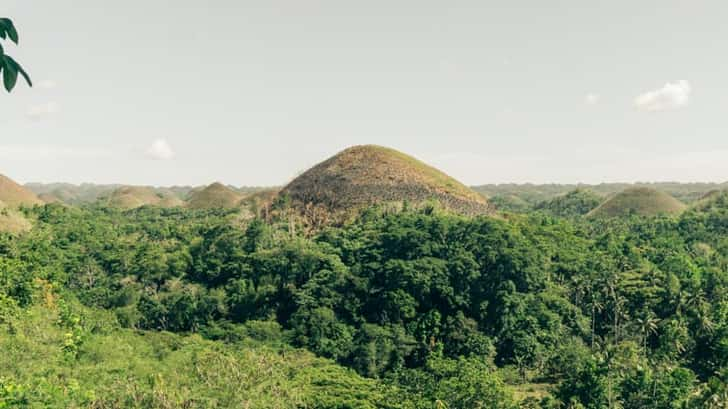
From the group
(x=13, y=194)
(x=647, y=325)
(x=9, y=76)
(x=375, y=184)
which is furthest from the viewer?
(x=13, y=194)

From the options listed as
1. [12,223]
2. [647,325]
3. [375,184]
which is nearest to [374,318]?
[647,325]

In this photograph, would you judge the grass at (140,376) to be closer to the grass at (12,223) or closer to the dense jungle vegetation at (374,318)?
the dense jungle vegetation at (374,318)

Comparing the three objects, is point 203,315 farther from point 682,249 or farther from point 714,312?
point 682,249

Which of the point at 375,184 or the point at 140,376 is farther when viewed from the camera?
the point at 375,184

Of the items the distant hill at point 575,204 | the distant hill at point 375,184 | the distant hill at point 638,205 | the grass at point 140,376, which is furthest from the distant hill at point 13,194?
the distant hill at point 638,205

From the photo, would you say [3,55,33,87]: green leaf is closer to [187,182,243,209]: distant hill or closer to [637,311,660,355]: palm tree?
[637,311,660,355]: palm tree

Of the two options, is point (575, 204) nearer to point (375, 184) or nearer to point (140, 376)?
point (375, 184)
